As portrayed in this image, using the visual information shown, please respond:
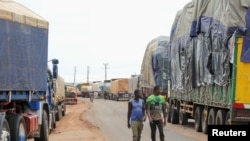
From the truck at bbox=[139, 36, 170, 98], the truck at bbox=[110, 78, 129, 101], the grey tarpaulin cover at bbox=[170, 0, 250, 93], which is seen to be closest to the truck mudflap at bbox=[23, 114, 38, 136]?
the grey tarpaulin cover at bbox=[170, 0, 250, 93]

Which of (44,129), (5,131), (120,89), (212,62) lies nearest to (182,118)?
(212,62)

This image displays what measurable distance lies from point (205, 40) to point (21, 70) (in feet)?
26.3

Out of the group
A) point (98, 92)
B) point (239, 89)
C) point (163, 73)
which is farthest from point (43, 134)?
point (98, 92)

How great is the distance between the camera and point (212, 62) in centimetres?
1825

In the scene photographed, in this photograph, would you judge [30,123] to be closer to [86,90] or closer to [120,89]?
[120,89]

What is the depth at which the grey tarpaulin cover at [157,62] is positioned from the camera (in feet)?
102

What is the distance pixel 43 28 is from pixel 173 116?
14810 millimetres

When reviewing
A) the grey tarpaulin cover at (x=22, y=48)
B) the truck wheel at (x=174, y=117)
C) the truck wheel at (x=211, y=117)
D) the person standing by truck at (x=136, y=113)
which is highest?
the grey tarpaulin cover at (x=22, y=48)

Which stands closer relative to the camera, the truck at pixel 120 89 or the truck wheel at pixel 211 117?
the truck wheel at pixel 211 117

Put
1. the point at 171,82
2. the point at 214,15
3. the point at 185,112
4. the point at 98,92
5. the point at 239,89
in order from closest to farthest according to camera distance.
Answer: the point at 239,89
the point at 214,15
the point at 185,112
the point at 171,82
the point at 98,92

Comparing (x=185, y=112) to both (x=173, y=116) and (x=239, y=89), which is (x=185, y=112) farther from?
(x=239, y=89)

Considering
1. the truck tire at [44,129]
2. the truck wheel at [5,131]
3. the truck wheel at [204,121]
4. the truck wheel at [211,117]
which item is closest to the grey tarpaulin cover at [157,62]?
the truck wheel at [204,121]

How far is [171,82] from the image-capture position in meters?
27.8

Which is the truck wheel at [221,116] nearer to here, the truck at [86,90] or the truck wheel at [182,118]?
the truck wheel at [182,118]
